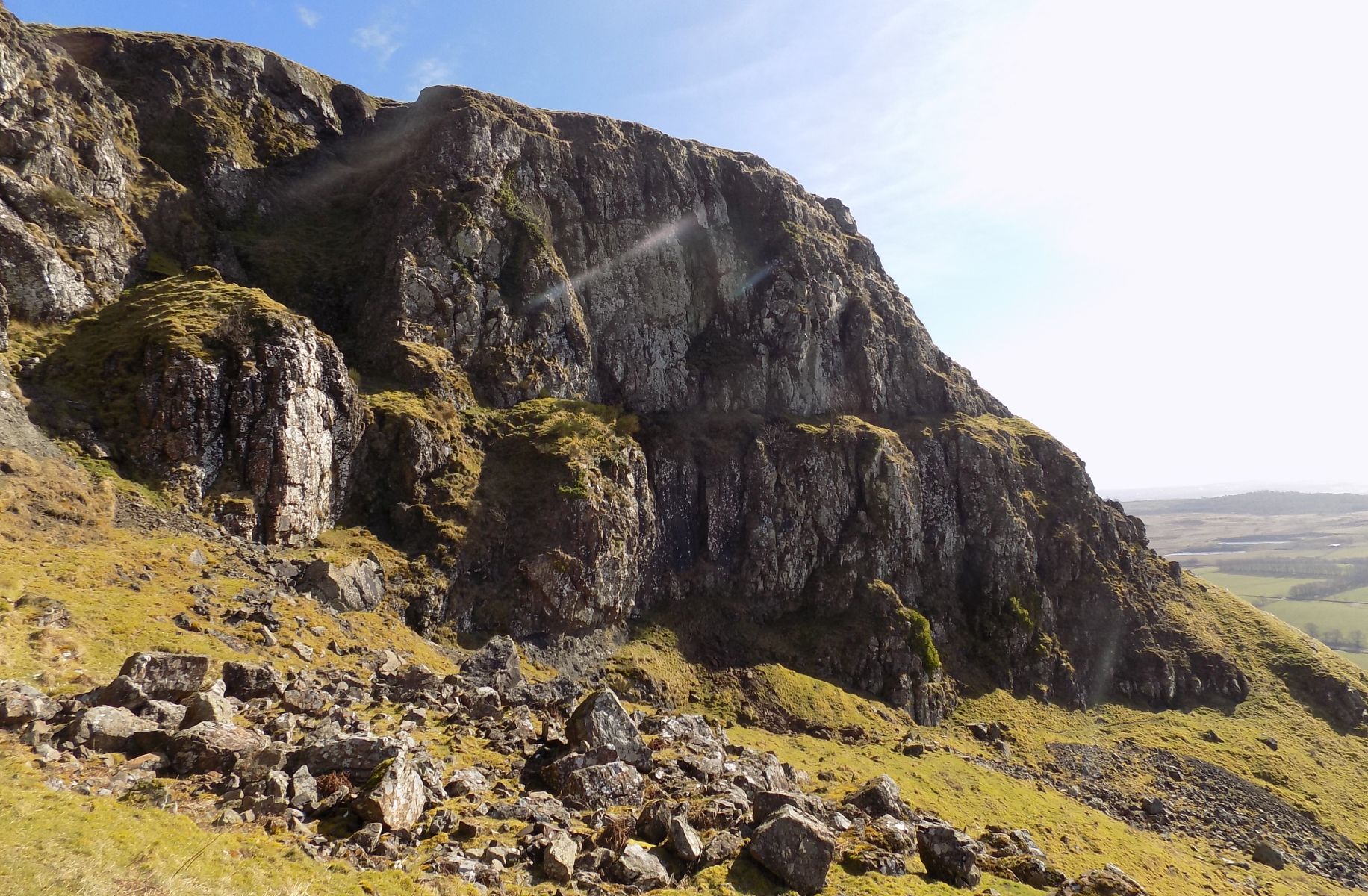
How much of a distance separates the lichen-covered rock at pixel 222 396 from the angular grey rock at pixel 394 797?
115 feet

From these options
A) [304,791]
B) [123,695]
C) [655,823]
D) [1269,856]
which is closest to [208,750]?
[304,791]

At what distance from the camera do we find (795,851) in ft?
67.0

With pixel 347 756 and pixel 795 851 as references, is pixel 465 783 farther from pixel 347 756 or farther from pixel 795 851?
pixel 795 851

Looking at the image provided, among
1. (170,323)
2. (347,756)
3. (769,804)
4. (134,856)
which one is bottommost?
(769,804)

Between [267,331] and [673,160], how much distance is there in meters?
71.9

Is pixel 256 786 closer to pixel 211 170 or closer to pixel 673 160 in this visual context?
pixel 211 170

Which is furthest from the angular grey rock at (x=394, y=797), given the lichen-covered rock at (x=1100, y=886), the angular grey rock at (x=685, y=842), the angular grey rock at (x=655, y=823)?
the lichen-covered rock at (x=1100, y=886)

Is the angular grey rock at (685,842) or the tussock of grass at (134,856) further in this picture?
the angular grey rock at (685,842)

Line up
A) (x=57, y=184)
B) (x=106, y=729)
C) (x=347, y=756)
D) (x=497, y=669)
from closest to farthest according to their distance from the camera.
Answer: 1. (x=106, y=729)
2. (x=347, y=756)
3. (x=497, y=669)
4. (x=57, y=184)

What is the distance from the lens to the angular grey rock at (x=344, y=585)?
41.6 metres

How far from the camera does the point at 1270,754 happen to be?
64.9 meters

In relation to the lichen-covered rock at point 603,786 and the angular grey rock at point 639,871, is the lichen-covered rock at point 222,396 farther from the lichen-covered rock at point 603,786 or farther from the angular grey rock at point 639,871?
the angular grey rock at point 639,871

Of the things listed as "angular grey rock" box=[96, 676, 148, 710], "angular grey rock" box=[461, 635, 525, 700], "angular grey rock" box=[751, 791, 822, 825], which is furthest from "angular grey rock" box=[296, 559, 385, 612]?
"angular grey rock" box=[751, 791, 822, 825]

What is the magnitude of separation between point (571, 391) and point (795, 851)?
64.4m
